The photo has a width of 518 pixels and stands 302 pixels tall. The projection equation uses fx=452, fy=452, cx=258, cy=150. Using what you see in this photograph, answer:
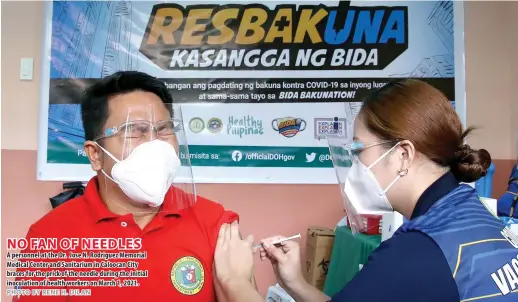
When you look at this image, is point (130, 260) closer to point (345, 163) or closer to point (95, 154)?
point (95, 154)

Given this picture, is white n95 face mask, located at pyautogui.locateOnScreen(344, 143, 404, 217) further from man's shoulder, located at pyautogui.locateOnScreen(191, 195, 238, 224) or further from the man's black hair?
the man's black hair

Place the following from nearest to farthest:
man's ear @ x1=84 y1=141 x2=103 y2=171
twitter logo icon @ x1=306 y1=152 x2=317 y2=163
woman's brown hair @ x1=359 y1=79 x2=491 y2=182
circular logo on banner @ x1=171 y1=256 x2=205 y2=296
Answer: woman's brown hair @ x1=359 y1=79 x2=491 y2=182, circular logo on banner @ x1=171 y1=256 x2=205 y2=296, man's ear @ x1=84 y1=141 x2=103 y2=171, twitter logo icon @ x1=306 y1=152 x2=317 y2=163

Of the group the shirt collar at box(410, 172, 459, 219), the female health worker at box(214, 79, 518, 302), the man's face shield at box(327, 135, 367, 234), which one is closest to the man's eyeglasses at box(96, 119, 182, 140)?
the female health worker at box(214, 79, 518, 302)

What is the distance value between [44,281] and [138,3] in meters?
2.09

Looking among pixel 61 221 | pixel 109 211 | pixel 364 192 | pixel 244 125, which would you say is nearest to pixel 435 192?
pixel 364 192

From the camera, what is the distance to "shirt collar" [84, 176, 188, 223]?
1269 mm

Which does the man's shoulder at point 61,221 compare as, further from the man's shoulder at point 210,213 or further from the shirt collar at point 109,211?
the man's shoulder at point 210,213

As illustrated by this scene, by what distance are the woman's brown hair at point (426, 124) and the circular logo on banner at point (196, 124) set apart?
5.69ft

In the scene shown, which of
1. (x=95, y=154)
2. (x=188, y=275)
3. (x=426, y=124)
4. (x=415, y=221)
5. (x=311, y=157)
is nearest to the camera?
(x=415, y=221)

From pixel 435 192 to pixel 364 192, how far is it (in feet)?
0.87

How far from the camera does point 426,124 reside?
109 centimetres

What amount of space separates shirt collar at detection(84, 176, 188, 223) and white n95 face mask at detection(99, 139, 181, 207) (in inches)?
1.7

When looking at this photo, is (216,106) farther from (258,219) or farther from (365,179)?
(365,179)

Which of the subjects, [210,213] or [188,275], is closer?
[188,275]
